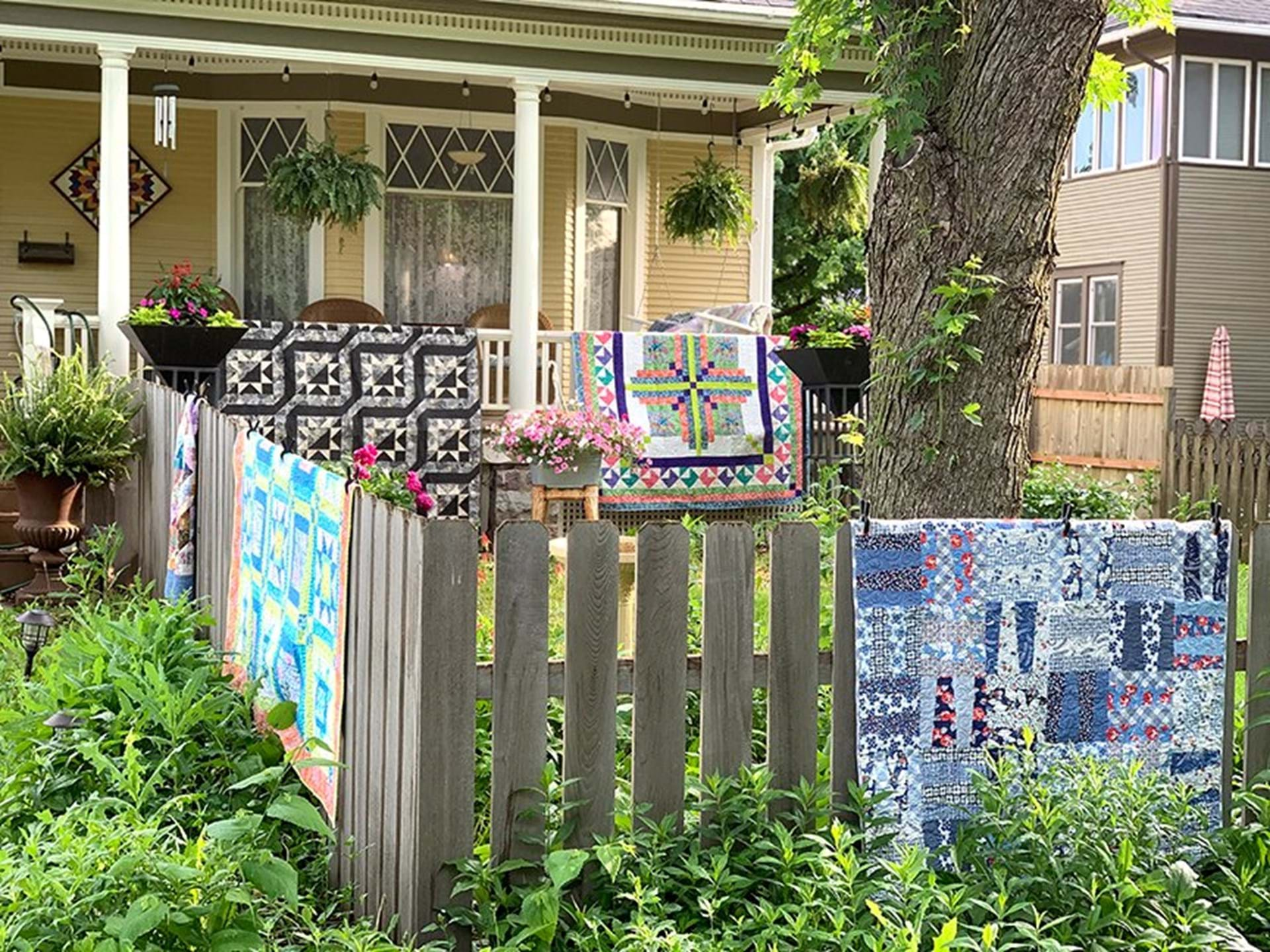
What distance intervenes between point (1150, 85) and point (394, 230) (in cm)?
1260

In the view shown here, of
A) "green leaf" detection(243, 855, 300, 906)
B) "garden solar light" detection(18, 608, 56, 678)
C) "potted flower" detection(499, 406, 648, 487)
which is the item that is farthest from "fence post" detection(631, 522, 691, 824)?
"potted flower" detection(499, 406, 648, 487)

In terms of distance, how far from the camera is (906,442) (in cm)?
585

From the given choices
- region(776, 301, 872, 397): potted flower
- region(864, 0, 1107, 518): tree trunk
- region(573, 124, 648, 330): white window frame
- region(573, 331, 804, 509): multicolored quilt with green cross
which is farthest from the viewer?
region(573, 124, 648, 330): white window frame

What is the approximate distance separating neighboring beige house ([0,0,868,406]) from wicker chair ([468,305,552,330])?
386mm

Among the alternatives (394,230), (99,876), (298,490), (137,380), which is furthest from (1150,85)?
(99,876)

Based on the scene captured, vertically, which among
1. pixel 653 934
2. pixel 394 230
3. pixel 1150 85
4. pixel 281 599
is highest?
pixel 1150 85

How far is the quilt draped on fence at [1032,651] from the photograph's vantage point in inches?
180

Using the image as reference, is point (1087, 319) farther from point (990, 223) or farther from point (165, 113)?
point (990, 223)

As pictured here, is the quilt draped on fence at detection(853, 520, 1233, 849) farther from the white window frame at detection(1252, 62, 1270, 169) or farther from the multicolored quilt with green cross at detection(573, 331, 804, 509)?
the white window frame at detection(1252, 62, 1270, 169)

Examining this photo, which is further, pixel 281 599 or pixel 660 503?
pixel 660 503

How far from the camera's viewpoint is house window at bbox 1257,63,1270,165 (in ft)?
75.7

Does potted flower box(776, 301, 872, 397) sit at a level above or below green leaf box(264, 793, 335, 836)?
above

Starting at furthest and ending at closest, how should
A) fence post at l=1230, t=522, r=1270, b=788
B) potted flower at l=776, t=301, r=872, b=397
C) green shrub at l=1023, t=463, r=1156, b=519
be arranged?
potted flower at l=776, t=301, r=872, b=397
green shrub at l=1023, t=463, r=1156, b=519
fence post at l=1230, t=522, r=1270, b=788

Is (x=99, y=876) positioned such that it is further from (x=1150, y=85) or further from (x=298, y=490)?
(x=1150, y=85)
